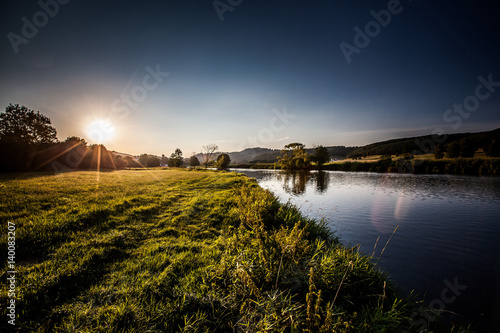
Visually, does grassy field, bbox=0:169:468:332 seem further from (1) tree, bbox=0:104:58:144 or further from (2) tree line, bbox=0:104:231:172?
(1) tree, bbox=0:104:58:144

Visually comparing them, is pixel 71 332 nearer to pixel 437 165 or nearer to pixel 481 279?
pixel 481 279

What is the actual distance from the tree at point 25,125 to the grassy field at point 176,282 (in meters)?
45.7

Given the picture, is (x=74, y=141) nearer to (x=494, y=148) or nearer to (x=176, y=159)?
(x=176, y=159)

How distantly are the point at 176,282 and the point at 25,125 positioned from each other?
59.1 meters

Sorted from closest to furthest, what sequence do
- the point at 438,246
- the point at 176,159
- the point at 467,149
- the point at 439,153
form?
the point at 438,246 < the point at 467,149 < the point at 439,153 < the point at 176,159

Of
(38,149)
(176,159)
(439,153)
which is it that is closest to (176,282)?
(38,149)

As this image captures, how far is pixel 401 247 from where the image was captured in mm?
7230

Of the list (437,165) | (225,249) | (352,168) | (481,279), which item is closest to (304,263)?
(225,249)

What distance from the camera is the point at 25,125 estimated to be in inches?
1475

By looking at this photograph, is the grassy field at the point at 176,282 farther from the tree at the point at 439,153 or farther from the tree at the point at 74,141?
the tree at the point at 439,153

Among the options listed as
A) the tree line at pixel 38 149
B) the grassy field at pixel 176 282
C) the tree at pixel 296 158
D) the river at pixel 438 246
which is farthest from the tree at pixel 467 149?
the tree line at pixel 38 149

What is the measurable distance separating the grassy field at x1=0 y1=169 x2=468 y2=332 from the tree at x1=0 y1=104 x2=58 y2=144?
45715 mm

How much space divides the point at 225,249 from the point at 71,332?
10.3ft

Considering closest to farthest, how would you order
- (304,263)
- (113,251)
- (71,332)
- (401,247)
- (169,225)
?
(71,332), (304,263), (113,251), (169,225), (401,247)
